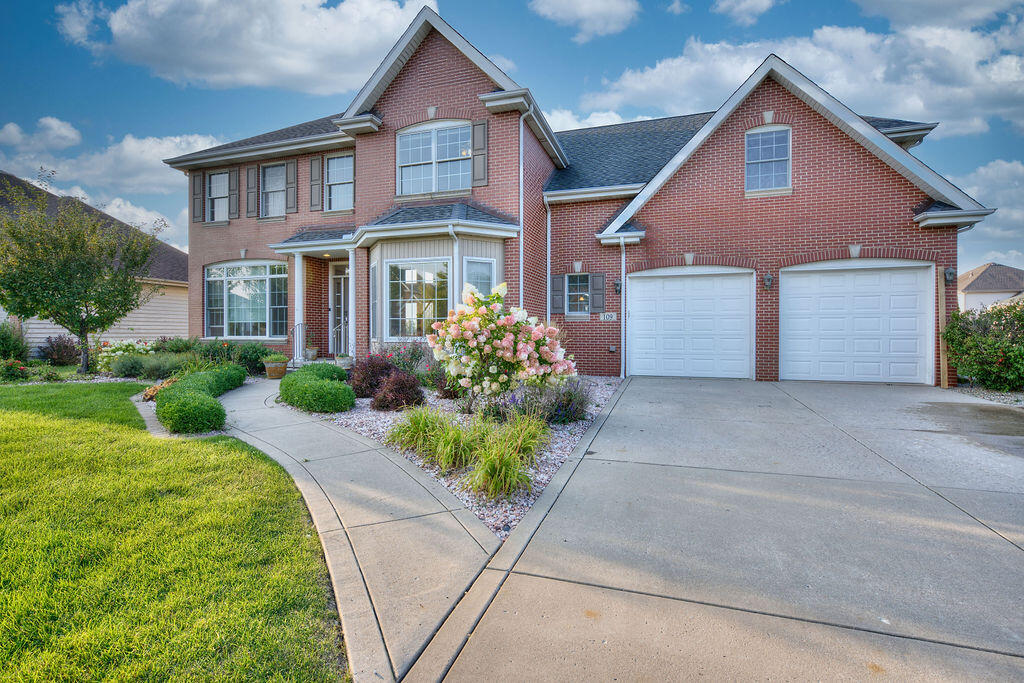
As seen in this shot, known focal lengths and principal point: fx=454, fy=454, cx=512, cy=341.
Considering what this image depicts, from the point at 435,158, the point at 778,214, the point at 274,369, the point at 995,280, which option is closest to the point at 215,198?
the point at 274,369

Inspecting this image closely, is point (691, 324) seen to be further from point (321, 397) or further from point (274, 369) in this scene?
point (274, 369)

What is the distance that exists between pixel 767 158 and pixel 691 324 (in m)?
4.28

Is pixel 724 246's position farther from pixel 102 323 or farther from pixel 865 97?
pixel 102 323

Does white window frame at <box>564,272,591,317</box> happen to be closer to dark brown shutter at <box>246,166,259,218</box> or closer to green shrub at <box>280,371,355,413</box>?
green shrub at <box>280,371,355,413</box>

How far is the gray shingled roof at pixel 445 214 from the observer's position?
33.8ft

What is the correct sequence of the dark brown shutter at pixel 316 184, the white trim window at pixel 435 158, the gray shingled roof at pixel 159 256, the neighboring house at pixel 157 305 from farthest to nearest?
1. the gray shingled roof at pixel 159 256
2. the neighboring house at pixel 157 305
3. the dark brown shutter at pixel 316 184
4. the white trim window at pixel 435 158

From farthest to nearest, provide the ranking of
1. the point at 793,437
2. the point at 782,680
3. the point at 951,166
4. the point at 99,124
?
the point at 951,166 < the point at 99,124 < the point at 793,437 < the point at 782,680

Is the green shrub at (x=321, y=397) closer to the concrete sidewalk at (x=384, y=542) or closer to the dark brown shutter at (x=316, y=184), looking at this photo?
the concrete sidewalk at (x=384, y=542)

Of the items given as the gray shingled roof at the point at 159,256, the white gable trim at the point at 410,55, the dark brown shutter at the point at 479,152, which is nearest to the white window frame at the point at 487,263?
the dark brown shutter at the point at 479,152

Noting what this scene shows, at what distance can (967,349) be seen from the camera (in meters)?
9.32

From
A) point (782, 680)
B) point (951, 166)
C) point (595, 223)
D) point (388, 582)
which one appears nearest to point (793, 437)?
point (782, 680)

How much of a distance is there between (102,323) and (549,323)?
10863mm

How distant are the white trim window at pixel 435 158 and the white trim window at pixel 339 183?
2.34m

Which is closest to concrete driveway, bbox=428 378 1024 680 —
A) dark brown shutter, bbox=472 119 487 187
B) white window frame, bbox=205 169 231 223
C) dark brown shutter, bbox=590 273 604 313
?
dark brown shutter, bbox=590 273 604 313
